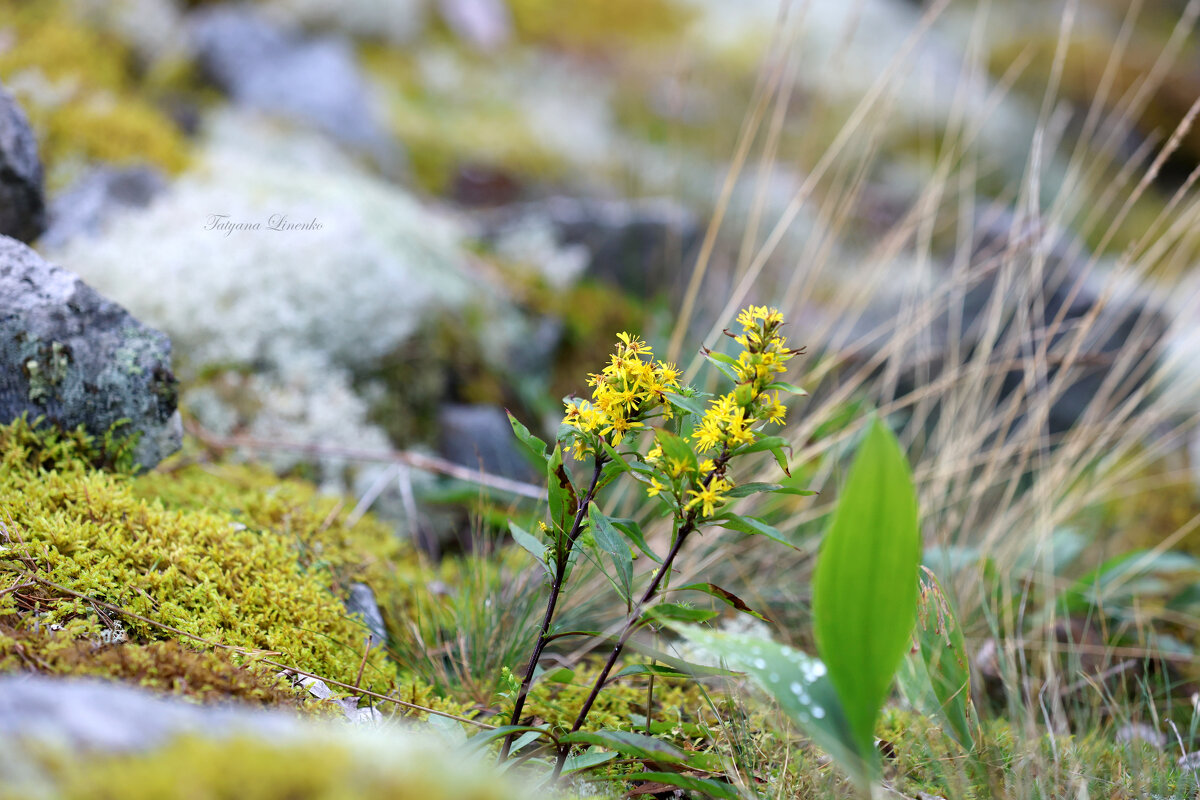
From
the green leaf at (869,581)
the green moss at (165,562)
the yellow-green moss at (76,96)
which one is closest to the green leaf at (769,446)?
the green leaf at (869,581)

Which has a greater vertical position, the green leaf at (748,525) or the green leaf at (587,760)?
the green leaf at (748,525)

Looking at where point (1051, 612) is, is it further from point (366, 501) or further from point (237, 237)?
point (237, 237)

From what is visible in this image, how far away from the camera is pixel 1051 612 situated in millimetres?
1628

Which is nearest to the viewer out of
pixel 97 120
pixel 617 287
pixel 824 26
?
pixel 97 120

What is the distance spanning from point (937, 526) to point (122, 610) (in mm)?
1916

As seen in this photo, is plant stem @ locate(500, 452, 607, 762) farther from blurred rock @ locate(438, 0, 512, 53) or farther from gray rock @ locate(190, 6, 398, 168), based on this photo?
blurred rock @ locate(438, 0, 512, 53)

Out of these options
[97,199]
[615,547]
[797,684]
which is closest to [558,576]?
[615,547]

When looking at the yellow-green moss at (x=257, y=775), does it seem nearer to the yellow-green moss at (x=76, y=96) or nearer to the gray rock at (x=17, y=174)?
the gray rock at (x=17, y=174)

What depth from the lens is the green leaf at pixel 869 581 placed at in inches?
31.0

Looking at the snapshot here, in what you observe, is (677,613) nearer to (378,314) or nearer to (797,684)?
(797,684)

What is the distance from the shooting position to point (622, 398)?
0.91 metres

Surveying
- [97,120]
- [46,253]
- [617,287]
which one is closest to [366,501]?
[46,253]

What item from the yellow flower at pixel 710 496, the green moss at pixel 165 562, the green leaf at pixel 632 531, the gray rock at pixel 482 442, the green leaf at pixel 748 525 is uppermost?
the yellow flower at pixel 710 496

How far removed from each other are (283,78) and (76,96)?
1.21 m
